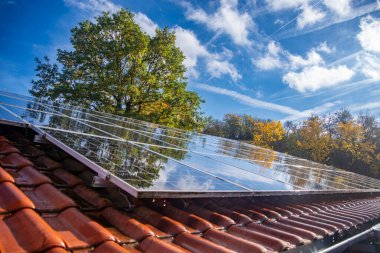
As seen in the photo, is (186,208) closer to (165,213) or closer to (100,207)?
(165,213)

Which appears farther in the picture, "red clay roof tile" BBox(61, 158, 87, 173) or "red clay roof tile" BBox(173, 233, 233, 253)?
"red clay roof tile" BBox(61, 158, 87, 173)

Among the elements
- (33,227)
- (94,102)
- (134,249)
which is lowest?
(134,249)

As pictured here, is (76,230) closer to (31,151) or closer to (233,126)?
(31,151)

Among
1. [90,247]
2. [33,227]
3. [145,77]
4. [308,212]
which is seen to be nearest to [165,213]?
[90,247]

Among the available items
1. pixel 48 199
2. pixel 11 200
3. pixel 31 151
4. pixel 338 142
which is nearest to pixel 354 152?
pixel 338 142

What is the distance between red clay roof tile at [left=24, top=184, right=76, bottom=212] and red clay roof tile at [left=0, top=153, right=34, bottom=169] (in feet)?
2.09

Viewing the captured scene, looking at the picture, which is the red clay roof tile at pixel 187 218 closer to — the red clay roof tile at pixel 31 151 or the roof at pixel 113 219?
the roof at pixel 113 219

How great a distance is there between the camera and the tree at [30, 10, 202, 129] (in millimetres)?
22375

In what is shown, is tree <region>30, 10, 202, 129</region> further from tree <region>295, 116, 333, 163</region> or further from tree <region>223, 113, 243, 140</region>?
tree <region>223, 113, 243, 140</region>

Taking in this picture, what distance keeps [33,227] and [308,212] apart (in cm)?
440

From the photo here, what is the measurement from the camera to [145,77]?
22.9 meters

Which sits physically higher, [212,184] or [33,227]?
[212,184]

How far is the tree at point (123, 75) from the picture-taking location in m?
22.4

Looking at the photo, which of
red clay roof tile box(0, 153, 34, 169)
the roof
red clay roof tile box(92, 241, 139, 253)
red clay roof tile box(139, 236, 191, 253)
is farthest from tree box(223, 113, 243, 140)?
red clay roof tile box(92, 241, 139, 253)
